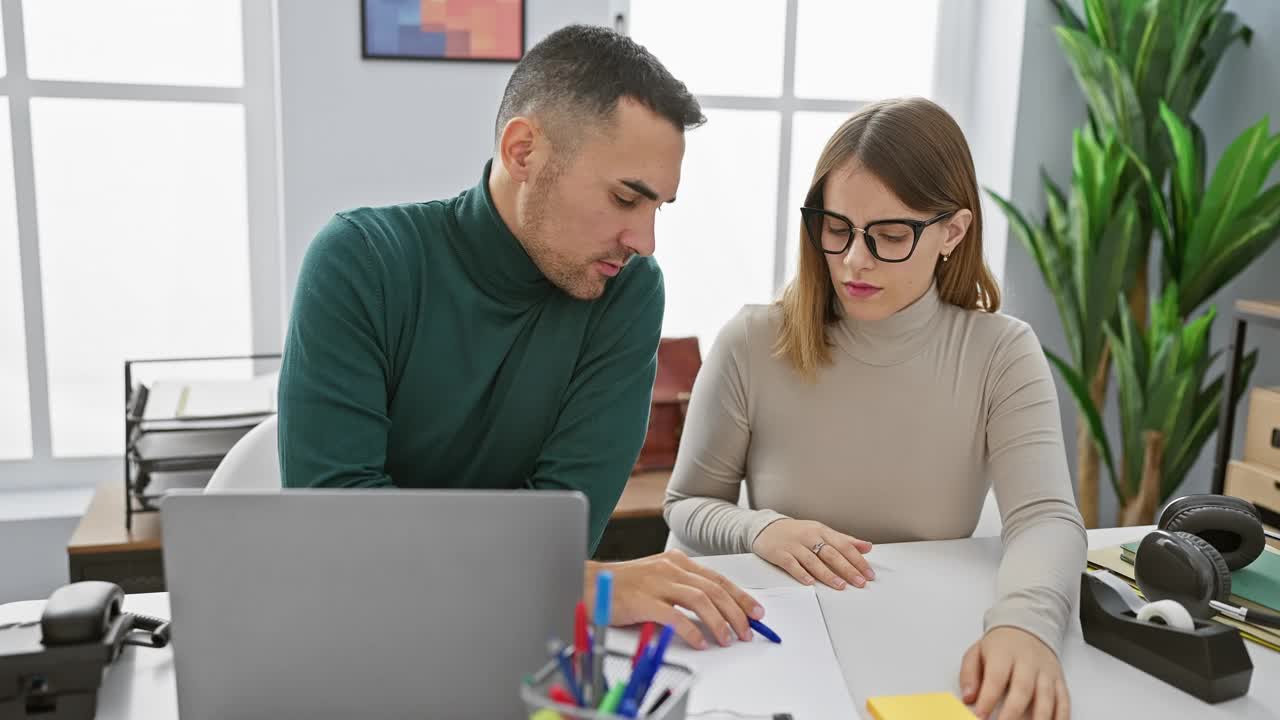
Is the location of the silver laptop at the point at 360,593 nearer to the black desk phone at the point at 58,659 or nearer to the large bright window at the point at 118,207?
the black desk phone at the point at 58,659

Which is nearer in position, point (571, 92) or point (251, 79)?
point (571, 92)

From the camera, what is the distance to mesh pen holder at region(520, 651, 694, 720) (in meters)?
0.57

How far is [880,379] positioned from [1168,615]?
560 millimetres

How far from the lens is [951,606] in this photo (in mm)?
1095

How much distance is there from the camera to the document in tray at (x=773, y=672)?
0.86m

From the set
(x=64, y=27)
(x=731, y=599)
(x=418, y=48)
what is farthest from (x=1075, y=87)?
(x=64, y=27)

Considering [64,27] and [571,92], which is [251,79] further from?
[571,92]

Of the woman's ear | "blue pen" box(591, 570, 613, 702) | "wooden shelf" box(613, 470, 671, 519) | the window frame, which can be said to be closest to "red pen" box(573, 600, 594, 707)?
"blue pen" box(591, 570, 613, 702)

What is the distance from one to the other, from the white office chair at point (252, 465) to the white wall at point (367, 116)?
1.19 metres

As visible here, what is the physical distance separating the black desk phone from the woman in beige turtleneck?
72cm

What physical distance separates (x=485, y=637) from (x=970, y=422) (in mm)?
941

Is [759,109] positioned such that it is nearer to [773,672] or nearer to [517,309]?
[517,309]

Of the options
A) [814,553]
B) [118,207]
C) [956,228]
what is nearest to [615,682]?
[814,553]

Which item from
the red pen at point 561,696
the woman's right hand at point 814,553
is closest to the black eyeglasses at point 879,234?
the woman's right hand at point 814,553
